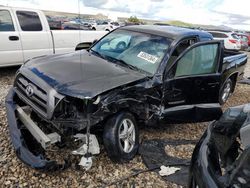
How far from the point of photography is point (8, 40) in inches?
263

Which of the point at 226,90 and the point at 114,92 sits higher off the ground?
the point at 114,92

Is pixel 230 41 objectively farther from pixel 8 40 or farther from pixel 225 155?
pixel 225 155

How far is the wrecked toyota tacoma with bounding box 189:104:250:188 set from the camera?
5.83ft

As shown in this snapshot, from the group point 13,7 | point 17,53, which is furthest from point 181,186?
point 13,7

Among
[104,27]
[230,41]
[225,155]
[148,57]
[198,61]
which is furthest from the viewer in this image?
[104,27]

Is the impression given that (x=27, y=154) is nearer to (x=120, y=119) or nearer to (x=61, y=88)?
(x=61, y=88)

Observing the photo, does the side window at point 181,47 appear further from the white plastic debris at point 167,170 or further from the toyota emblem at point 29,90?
the toyota emblem at point 29,90

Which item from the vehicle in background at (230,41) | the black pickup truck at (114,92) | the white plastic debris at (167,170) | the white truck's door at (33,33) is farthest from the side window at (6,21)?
the vehicle in background at (230,41)

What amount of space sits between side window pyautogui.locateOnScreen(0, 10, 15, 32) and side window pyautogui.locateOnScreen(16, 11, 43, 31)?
237 millimetres

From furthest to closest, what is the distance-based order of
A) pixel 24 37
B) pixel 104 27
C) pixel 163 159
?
pixel 104 27
pixel 24 37
pixel 163 159

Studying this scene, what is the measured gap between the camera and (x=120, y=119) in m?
3.45

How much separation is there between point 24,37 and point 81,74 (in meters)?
4.18

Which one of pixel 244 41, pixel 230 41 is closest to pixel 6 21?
pixel 230 41

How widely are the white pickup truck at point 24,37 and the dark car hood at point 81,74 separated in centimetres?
228
